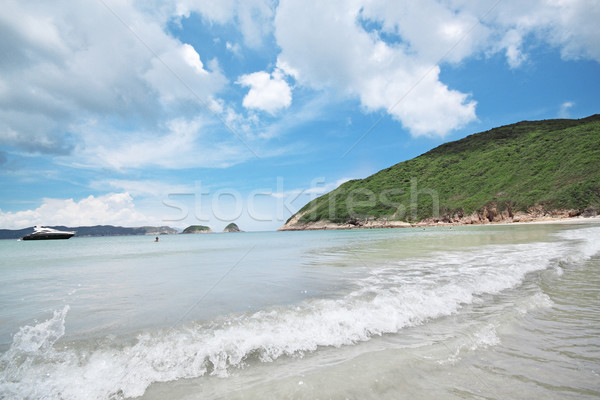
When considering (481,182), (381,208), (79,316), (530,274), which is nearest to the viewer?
(79,316)

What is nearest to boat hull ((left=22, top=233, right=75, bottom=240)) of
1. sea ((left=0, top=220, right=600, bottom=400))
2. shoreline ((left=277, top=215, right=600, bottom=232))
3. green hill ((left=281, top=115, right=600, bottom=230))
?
sea ((left=0, top=220, right=600, bottom=400))

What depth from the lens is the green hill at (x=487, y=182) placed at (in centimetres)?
6157

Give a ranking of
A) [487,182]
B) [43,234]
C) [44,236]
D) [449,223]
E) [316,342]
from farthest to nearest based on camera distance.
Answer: [487,182], [449,223], [44,236], [43,234], [316,342]

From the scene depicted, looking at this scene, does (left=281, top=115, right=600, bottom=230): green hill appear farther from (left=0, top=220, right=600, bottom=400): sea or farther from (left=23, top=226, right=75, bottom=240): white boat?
(left=23, top=226, right=75, bottom=240): white boat

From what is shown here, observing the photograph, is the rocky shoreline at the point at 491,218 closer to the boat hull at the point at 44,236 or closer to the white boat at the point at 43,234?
the boat hull at the point at 44,236

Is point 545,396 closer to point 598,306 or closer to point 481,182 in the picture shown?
point 598,306

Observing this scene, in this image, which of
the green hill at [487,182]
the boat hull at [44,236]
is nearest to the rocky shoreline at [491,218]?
the green hill at [487,182]

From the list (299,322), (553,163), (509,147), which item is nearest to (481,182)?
(553,163)

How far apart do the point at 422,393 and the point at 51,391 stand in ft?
13.2

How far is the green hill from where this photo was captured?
202 feet

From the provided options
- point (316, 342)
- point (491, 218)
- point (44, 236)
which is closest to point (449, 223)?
point (491, 218)

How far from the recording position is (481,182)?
3430 inches

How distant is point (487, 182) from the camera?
3337 inches

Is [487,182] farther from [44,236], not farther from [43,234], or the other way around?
[44,236]
